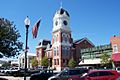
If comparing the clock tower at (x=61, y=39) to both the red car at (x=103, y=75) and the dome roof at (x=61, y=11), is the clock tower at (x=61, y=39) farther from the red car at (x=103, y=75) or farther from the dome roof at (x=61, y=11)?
the red car at (x=103, y=75)

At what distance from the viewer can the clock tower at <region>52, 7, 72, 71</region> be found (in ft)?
273

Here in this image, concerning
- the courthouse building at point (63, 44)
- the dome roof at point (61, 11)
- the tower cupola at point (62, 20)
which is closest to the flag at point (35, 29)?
the courthouse building at point (63, 44)

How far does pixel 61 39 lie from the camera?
277ft

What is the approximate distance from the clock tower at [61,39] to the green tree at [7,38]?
2050 inches

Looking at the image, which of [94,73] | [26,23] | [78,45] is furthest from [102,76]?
[78,45]

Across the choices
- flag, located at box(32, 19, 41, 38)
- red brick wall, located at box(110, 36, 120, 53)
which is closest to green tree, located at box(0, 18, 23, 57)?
flag, located at box(32, 19, 41, 38)

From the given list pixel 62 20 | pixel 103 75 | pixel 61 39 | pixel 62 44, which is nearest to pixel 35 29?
pixel 103 75

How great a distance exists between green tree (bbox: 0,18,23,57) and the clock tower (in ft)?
171

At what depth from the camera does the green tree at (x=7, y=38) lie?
2931 centimetres

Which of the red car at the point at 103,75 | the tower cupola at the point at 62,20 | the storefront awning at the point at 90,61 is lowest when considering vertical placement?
the red car at the point at 103,75

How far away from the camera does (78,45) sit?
88938 millimetres

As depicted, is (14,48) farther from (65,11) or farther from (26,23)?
(65,11)

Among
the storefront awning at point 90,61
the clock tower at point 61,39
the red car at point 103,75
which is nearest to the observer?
the red car at point 103,75

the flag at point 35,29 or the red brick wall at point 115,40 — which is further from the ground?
the red brick wall at point 115,40
